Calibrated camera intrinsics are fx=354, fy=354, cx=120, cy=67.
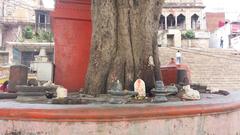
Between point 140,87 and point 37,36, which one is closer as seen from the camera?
point 140,87

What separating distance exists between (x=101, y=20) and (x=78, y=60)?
4.19 ft

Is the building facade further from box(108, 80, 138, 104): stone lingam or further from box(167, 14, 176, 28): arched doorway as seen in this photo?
box(108, 80, 138, 104): stone lingam

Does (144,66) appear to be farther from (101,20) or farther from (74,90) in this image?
(74,90)

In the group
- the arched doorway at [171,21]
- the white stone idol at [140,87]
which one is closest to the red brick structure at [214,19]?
the arched doorway at [171,21]

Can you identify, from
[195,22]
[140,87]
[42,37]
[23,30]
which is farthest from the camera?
[195,22]

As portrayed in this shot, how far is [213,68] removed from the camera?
2255 cm

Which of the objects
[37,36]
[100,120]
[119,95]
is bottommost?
[100,120]

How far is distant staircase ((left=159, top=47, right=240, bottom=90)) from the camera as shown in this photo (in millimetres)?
19828

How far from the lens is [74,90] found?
5.46 metres

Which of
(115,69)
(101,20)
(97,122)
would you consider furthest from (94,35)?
→ (97,122)

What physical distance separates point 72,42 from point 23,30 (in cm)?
3030

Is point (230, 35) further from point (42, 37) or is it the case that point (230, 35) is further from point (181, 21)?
point (42, 37)

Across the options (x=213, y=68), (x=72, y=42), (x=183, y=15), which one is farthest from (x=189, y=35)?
(x=72, y=42)

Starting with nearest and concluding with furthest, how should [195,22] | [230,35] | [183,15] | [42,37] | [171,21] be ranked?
[42,37], [230,35], [183,15], [195,22], [171,21]
